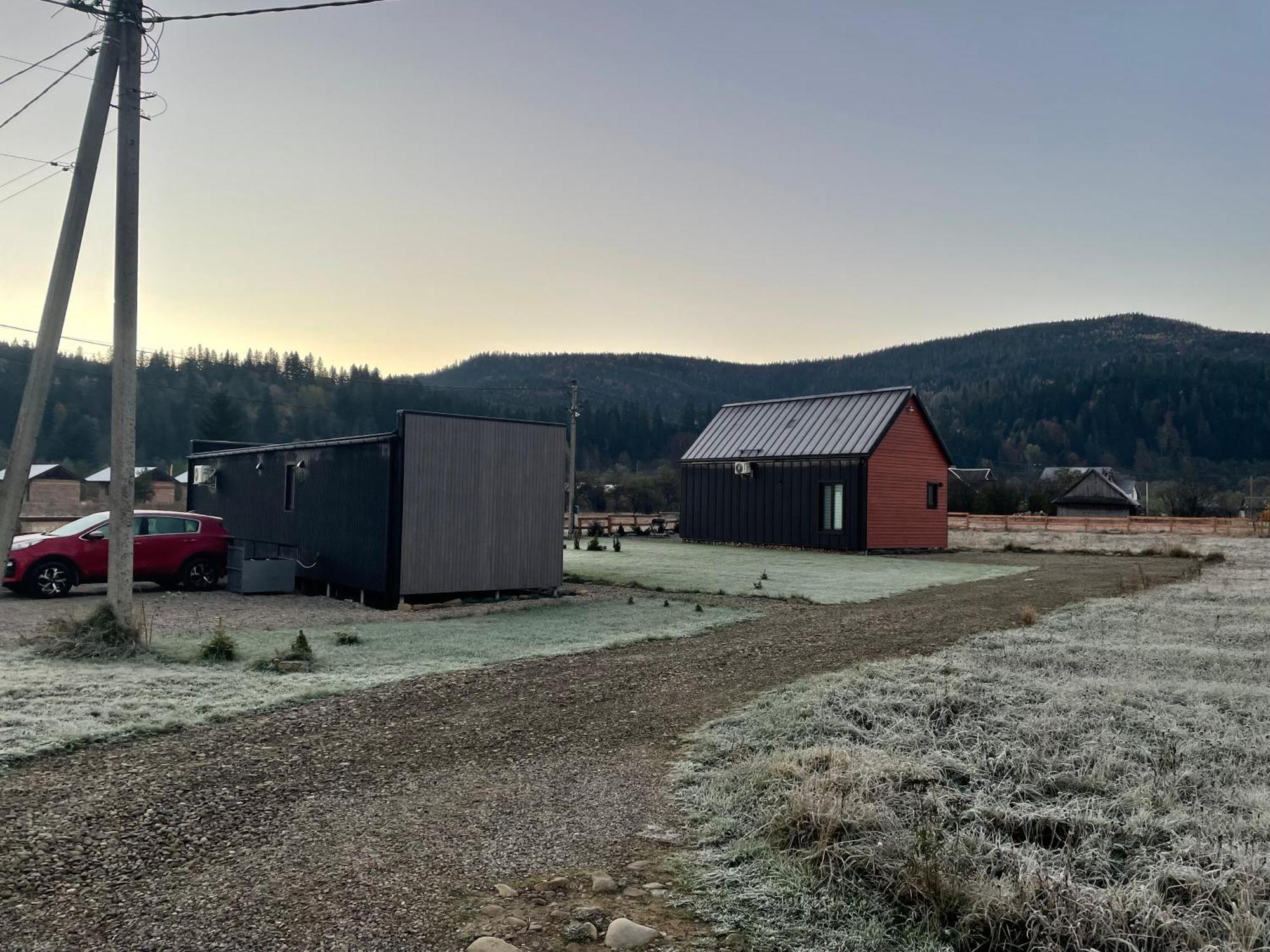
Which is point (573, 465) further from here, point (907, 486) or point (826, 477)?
point (907, 486)

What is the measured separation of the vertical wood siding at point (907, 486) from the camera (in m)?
28.7

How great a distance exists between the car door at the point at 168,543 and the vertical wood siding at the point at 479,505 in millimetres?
4750

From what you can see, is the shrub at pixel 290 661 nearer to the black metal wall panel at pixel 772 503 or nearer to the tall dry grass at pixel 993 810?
the tall dry grass at pixel 993 810

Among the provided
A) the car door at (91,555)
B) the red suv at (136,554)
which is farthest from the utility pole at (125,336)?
the car door at (91,555)

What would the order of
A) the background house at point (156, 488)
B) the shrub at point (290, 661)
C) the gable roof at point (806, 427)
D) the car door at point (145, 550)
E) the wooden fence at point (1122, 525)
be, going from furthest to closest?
the background house at point (156, 488) → the wooden fence at point (1122, 525) → the gable roof at point (806, 427) → the car door at point (145, 550) → the shrub at point (290, 661)

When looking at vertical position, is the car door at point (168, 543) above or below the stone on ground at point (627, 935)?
above

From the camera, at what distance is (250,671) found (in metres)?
8.55

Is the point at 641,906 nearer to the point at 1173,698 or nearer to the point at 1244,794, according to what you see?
the point at 1244,794

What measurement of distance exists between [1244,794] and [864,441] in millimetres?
24538

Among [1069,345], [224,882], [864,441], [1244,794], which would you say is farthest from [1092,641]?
[1069,345]

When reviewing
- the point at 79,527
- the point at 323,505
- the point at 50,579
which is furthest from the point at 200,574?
the point at 323,505

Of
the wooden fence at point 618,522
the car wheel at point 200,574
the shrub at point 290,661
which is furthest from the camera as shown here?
the wooden fence at point 618,522

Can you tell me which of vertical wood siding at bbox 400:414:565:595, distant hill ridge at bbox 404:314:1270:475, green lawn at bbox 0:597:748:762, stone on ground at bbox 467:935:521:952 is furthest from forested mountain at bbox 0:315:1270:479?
stone on ground at bbox 467:935:521:952

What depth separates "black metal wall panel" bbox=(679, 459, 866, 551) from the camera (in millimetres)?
28625
